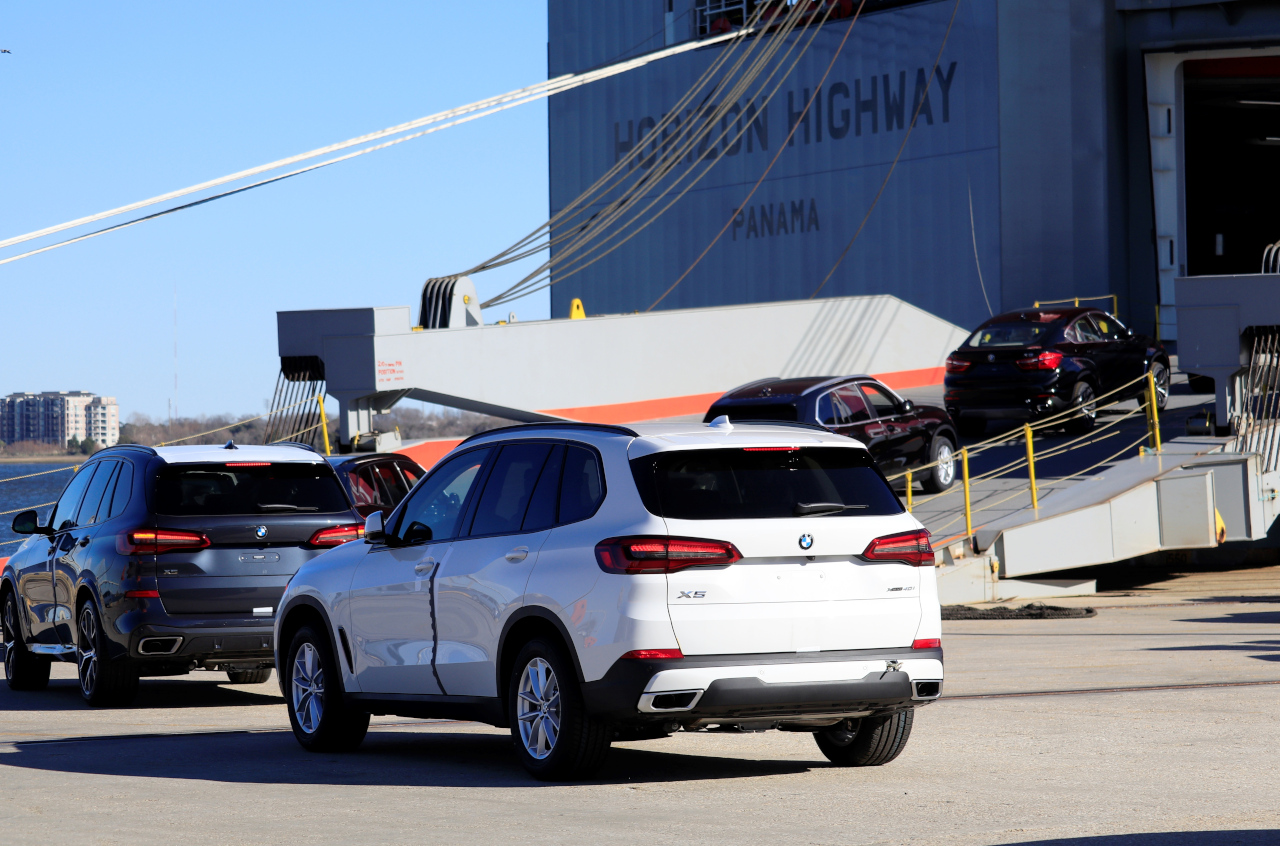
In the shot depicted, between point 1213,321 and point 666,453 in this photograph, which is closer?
point 666,453

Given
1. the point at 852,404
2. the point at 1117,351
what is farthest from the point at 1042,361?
the point at 852,404

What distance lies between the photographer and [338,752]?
29.2 feet

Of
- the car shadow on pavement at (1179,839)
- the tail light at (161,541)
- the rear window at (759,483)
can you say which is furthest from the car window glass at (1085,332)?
the car shadow on pavement at (1179,839)

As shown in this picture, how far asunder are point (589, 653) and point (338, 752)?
8.04 ft

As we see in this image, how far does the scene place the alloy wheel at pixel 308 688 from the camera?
898cm

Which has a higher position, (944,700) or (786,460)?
(786,460)

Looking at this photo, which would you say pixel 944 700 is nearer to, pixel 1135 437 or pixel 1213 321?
pixel 1213 321

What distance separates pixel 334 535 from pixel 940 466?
41.3ft

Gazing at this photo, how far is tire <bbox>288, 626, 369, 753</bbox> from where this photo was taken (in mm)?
8844

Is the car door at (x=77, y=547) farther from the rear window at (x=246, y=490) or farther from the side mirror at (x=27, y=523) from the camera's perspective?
the rear window at (x=246, y=490)

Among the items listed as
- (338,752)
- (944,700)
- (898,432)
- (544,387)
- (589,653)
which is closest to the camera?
(589,653)

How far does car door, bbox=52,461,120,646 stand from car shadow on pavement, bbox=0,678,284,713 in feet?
1.68

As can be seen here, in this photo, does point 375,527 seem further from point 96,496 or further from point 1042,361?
Answer: point 1042,361

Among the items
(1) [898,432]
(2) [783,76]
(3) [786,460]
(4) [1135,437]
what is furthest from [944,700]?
(2) [783,76]
